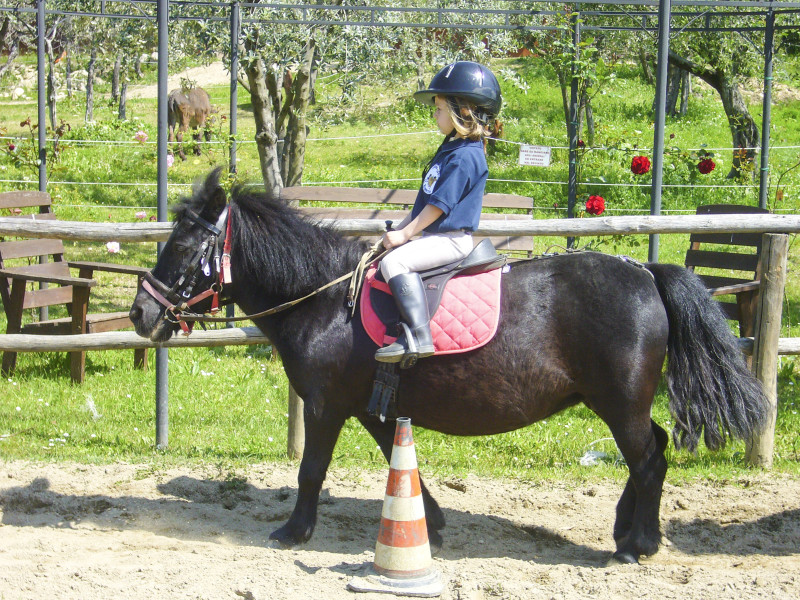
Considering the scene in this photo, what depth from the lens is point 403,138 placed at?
64.8 feet

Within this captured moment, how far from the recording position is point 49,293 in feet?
26.6

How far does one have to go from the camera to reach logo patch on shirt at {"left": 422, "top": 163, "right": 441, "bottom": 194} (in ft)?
12.6

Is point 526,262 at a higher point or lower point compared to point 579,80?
lower

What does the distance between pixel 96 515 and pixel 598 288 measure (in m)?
2.97

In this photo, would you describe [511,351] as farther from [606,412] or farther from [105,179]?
[105,179]

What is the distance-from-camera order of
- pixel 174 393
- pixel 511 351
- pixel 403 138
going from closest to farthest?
pixel 511 351, pixel 174 393, pixel 403 138

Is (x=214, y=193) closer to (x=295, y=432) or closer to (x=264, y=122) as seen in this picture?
(x=295, y=432)

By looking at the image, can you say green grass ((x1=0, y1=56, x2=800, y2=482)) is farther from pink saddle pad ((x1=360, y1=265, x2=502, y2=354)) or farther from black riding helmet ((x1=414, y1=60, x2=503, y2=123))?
black riding helmet ((x1=414, y1=60, x2=503, y2=123))

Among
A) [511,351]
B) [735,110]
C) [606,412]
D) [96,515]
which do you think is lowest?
[96,515]

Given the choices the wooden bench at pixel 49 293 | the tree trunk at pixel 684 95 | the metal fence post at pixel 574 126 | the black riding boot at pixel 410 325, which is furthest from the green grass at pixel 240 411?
the tree trunk at pixel 684 95

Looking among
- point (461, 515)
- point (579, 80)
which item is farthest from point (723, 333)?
point (579, 80)

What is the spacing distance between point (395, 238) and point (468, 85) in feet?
2.57

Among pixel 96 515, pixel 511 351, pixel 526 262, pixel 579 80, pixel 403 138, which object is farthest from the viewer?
pixel 403 138

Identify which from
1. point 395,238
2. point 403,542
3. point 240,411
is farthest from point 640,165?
point 403,542
